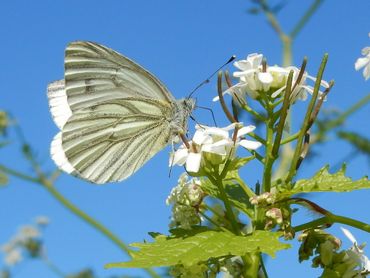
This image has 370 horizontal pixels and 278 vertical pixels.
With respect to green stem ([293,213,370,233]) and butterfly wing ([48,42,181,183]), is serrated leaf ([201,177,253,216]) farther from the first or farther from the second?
butterfly wing ([48,42,181,183])

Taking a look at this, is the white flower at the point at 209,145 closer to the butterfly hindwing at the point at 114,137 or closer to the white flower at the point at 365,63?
the white flower at the point at 365,63

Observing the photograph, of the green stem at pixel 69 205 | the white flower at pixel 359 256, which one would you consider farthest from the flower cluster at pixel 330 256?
the green stem at pixel 69 205

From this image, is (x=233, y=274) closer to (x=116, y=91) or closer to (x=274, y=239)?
(x=274, y=239)

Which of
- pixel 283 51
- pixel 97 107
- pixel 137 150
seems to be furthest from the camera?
pixel 283 51

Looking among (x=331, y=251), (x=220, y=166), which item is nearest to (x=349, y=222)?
(x=331, y=251)

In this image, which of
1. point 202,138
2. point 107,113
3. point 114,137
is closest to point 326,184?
point 202,138

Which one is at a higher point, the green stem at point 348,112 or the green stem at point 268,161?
the green stem at point 348,112

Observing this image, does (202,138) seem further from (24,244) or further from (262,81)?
(24,244)
